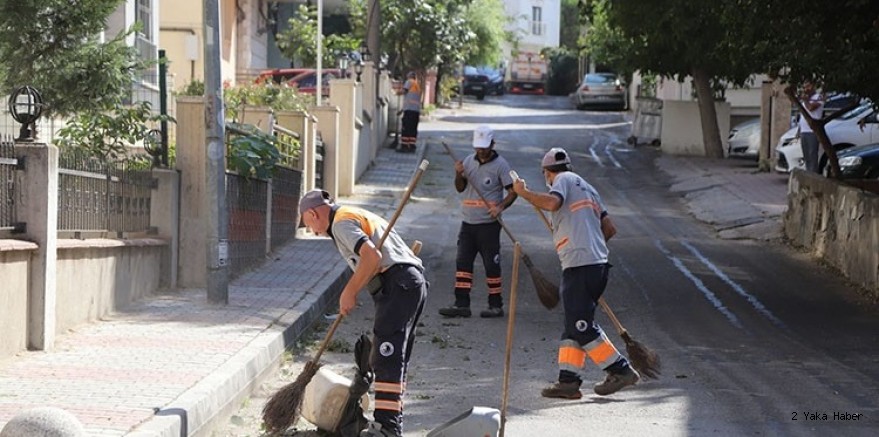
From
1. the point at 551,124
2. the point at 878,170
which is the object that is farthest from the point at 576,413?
the point at 551,124

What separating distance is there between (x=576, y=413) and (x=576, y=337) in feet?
2.37

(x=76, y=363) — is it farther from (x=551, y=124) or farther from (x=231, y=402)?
(x=551, y=124)

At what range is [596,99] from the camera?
50531 mm

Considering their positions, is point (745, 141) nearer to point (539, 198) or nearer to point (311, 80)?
point (311, 80)

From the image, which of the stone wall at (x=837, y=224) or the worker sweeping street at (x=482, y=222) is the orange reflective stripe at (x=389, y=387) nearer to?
the worker sweeping street at (x=482, y=222)

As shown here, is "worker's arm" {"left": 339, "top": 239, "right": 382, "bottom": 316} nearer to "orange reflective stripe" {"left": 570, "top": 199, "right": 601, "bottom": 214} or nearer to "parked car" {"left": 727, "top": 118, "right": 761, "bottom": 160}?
"orange reflective stripe" {"left": 570, "top": 199, "right": 601, "bottom": 214}

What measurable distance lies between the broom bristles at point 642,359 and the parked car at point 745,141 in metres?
20.5

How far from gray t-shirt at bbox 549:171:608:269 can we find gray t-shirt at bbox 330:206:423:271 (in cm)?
180

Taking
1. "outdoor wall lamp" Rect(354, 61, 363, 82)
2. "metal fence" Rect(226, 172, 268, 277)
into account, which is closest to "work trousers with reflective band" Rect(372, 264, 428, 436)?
"metal fence" Rect(226, 172, 268, 277)

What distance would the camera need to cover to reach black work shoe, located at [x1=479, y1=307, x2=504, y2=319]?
12945 millimetres

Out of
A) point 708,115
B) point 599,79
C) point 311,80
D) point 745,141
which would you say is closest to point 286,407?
point 311,80

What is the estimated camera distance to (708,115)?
1201 inches

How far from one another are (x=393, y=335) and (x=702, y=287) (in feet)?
25.9

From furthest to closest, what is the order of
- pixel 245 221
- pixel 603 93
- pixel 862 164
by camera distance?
pixel 603 93
pixel 862 164
pixel 245 221
